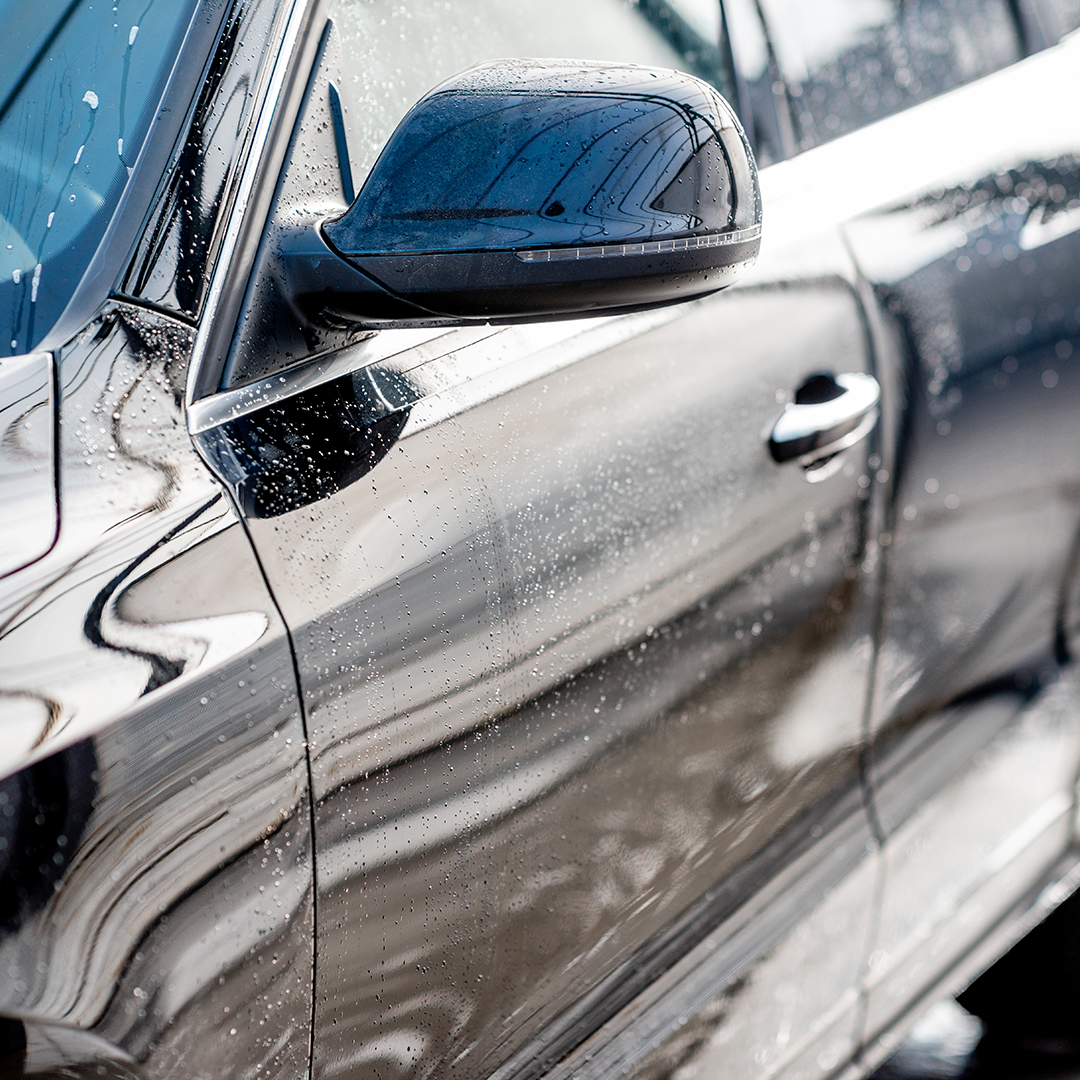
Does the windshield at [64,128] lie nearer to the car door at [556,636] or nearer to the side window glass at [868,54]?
the car door at [556,636]

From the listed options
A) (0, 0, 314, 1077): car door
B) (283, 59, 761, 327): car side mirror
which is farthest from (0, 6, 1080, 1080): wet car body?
(283, 59, 761, 327): car side mirror

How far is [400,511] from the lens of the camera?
97 cm

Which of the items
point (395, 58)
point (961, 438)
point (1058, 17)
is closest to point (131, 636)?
point (395, 58)

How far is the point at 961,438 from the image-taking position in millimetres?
1535

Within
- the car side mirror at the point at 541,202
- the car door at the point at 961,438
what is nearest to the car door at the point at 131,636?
the car side mirror at the point at 541,202

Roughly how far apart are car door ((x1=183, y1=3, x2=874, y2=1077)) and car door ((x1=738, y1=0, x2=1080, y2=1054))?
104 millimetres

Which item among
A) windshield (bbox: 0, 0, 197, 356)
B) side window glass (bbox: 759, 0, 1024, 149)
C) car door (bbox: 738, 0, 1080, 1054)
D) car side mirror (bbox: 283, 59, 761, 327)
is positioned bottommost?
car door (bbox: 738, 0, 1080, 1054)

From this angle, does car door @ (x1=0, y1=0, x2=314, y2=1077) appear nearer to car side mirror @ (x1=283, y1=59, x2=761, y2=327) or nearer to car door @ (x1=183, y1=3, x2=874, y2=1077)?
car door @ (x1=183, y1=3, x2=874, y2=1077)

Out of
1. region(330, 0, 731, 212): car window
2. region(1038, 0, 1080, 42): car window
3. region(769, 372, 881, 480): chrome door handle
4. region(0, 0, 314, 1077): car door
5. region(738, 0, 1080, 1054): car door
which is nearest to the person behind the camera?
region(0, 0, 314, 1077): car door

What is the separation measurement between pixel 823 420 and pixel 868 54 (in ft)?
1.83

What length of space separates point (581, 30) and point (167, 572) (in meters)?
0.80

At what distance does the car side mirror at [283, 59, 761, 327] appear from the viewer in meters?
0.86

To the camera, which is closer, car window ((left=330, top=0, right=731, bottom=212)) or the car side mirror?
the car side mirror

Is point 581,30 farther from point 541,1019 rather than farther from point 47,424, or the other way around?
point 541,1019
